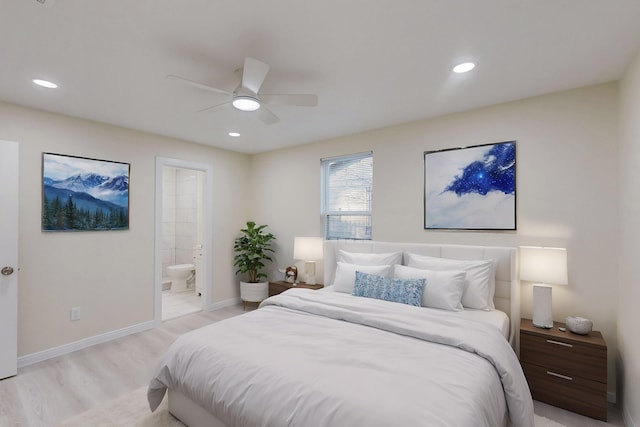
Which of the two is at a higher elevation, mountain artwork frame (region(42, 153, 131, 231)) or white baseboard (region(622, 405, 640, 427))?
mountain artwork frame (region(42, 153, 131, 231))

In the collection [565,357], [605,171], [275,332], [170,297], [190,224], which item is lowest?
[170,297]

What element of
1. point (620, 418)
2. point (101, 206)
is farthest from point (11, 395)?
point (620, 418)

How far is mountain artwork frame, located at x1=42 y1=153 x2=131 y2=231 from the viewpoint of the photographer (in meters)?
3.19

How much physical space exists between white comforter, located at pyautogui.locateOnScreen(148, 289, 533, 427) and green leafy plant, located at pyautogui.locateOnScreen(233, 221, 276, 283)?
7.76ft

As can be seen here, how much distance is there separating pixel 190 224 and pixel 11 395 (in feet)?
13.2

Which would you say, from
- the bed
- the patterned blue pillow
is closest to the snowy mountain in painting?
the bed

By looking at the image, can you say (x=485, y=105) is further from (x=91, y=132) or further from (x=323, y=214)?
(x=91, y=132)

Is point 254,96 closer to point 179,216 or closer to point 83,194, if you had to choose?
point 83,194

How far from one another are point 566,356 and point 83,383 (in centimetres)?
394

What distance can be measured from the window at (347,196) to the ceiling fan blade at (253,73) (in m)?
2.10

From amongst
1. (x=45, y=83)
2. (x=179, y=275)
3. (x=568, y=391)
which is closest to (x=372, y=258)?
(x=568, y=391)

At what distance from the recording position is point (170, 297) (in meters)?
5.60

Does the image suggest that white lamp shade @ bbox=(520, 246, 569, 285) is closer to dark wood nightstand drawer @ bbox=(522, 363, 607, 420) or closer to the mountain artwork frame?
dark wood nightstand drawer @ bbox=(522, 363, 607, 420)

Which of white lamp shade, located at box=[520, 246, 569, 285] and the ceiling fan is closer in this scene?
the ceiling fan
